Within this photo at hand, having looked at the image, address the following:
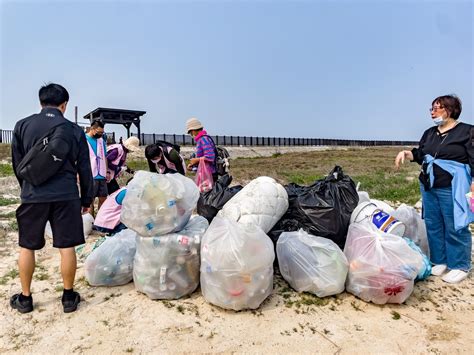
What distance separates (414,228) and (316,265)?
1.39 metres

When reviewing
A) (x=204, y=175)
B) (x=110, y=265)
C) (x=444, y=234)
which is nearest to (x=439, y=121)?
(x=444, y=234)

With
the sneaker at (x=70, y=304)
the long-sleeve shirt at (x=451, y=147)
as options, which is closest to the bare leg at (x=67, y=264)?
the sneaker at (x=70, y=304)

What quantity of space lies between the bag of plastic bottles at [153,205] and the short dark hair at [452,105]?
2126 millimetres

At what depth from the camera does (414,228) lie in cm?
339

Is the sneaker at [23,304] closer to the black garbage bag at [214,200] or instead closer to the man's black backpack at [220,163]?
the black garbage bag at [214,200]

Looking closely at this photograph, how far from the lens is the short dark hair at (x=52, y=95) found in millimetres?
2346

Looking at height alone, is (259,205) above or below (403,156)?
below

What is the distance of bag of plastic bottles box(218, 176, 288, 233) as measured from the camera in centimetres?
279

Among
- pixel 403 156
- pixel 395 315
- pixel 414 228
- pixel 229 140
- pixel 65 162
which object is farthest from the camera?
pixel 229 140

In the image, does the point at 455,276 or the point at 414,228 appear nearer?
the point at 455,276

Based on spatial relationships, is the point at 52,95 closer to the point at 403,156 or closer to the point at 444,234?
the point at 403,156

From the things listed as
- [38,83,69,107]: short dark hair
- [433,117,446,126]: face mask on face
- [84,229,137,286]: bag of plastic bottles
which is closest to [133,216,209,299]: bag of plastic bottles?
[84,229,137,286]: bag of plastic bottles

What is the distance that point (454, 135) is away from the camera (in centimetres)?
283

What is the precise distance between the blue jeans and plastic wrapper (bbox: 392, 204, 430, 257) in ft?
0.75
